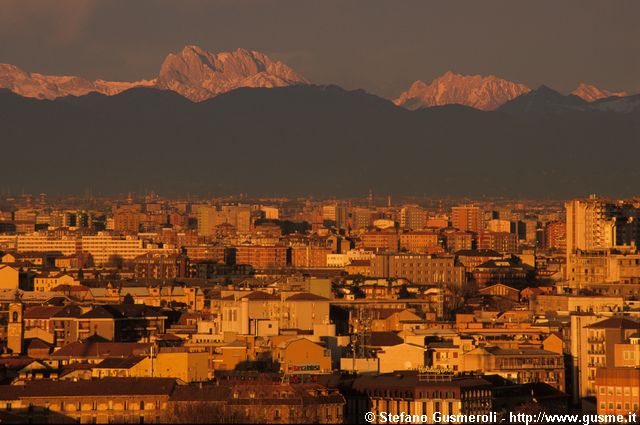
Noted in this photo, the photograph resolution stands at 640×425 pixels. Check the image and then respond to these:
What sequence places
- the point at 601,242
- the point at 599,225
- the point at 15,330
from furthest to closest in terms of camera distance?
the point at 599,225 → the point at 601,242 → the point at 15,330

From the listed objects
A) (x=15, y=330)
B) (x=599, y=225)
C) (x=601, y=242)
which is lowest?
(x=15, y=330)

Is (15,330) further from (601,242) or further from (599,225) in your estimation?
(599,225)

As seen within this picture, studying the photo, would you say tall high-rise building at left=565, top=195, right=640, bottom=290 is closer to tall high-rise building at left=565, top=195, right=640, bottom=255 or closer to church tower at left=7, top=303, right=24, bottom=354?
tall high-rise building at left=565, top=195, right=640, bottom=255

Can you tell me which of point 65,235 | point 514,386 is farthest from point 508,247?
point 514,386

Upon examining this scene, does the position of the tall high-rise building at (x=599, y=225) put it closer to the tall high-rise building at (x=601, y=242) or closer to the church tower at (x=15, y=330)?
the tall high-rise building at (x=601, y=242)

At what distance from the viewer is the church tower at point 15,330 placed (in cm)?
6438

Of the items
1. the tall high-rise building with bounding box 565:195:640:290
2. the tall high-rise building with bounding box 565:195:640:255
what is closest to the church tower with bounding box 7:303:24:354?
the tall high-rise building with bounding box 565:195:640:290

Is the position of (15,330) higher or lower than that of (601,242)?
lower

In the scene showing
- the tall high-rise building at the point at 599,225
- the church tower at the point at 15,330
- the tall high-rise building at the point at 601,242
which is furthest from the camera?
the tall high-rise building at the point at 599,225

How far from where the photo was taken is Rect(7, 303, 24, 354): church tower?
64375mm

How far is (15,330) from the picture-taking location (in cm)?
6588

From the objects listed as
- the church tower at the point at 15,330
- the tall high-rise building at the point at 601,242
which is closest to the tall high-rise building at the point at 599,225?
the tall high-rise building at the point at 601,242

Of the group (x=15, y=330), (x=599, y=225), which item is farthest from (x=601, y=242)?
(x=15, y=330)

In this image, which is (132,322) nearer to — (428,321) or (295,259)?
(428,321)
